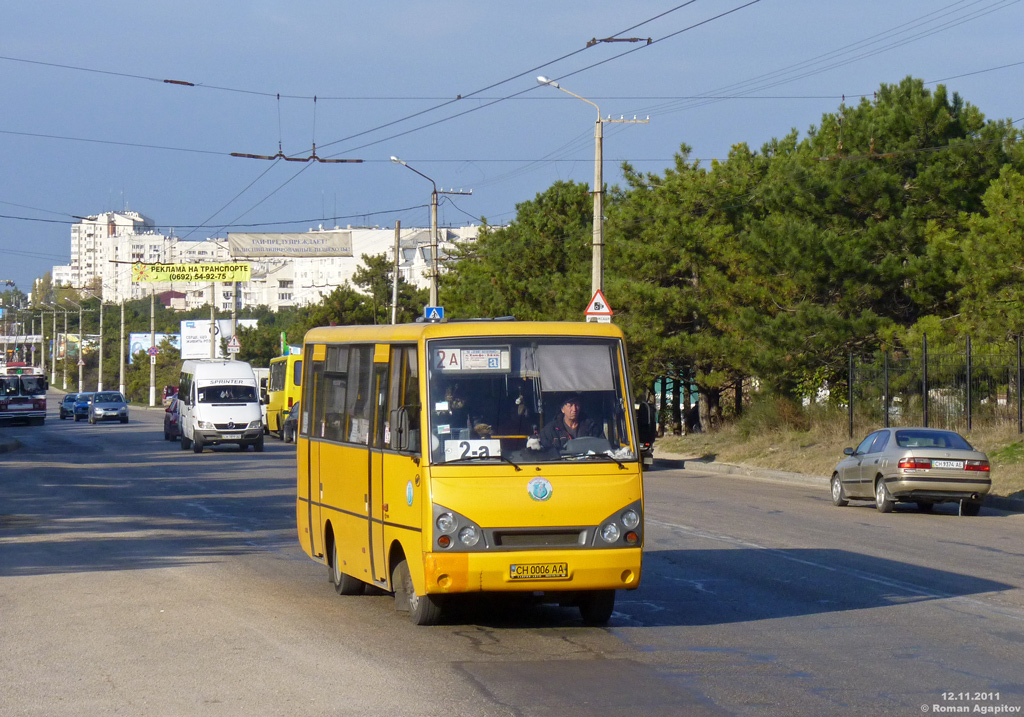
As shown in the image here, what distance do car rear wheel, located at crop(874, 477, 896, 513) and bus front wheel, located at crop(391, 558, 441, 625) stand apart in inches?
471

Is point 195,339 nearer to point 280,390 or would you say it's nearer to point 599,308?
point 280,390

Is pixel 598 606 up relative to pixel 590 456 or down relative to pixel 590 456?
down

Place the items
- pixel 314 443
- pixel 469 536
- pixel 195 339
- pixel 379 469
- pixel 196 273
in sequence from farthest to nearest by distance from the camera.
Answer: pixel 195 339 < pixel 196 273 < pixel 314 443 < pixel 379 469 < pixel 469 536

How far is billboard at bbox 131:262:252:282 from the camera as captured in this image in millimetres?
74062

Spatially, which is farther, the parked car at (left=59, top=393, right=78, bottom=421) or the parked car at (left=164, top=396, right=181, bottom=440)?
the parked car at (left=59, top=393, right=78, bottom=421)

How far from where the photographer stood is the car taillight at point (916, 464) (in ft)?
64.4

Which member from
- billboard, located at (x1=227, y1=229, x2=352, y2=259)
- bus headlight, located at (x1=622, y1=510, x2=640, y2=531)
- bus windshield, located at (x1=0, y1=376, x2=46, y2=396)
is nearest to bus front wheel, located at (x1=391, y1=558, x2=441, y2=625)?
bus headlight, located at (x1=622, y1=510, x2=640, y2=531)

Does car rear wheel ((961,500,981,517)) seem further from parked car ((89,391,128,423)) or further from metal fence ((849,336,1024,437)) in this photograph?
parked car ((89,391,128,423))

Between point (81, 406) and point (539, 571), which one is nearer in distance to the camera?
point (539, 571)

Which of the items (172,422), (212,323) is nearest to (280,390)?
(172,422)

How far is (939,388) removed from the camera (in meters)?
28.5

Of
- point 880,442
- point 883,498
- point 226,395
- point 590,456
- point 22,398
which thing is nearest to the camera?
point 590,456

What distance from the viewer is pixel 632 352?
3584 centimetres

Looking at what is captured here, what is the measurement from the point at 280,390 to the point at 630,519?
39910mm
